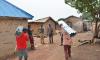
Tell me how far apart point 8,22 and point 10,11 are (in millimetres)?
987

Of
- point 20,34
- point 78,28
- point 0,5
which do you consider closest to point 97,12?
point 0,5

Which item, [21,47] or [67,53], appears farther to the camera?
[67,53]

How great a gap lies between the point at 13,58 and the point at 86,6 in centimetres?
1005

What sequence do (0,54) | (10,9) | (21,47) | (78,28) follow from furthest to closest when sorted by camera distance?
(78,28) → (10,9) → (0,54) → (21,47)

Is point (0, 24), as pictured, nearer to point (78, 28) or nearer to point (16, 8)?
point (16, 8)

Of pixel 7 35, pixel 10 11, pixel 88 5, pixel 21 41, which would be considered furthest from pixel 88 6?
pixel 21 41

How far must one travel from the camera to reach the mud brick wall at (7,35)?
1557 cm

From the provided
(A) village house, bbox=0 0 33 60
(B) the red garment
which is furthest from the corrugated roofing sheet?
(B) the red garment

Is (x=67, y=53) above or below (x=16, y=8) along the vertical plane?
below

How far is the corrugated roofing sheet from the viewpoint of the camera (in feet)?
53.0

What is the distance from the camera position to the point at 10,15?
16.3 m

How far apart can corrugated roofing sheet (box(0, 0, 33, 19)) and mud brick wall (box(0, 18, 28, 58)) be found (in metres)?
0.31

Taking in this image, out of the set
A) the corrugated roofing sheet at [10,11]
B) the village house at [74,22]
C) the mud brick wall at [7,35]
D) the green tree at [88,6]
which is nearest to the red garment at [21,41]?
the mud brick wall at [7,35]

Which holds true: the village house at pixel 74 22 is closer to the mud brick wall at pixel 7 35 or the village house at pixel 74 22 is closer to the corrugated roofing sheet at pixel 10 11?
the corrugated roofing sheet at pixel 10 11
